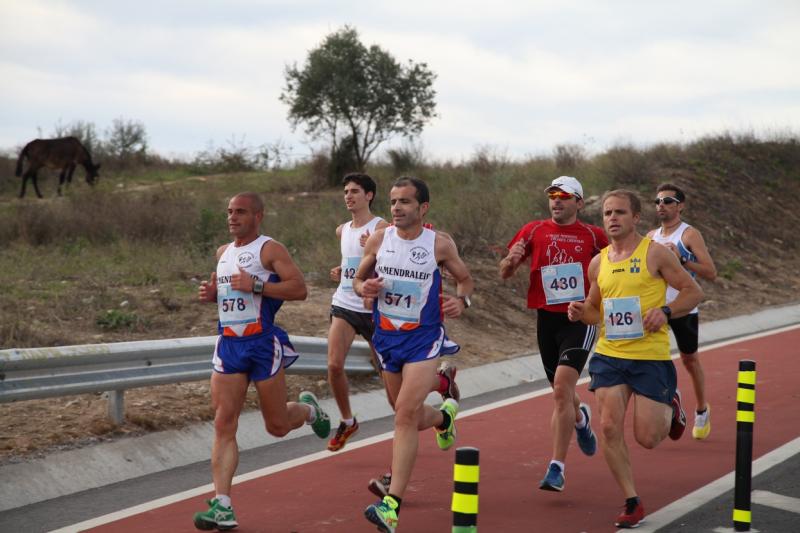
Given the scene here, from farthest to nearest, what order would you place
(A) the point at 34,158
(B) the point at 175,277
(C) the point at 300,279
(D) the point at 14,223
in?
(A) the point at 34,158, (D) the point at 14,223, (B) the point at 175,277, (C) the point at 300,279

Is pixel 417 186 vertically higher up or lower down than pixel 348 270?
higher up

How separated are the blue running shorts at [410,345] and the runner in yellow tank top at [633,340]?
1000 millimetres

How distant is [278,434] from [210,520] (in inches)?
42.5

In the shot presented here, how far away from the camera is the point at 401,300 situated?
741cm

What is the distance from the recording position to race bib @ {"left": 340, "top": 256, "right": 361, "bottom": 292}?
9.64 meters

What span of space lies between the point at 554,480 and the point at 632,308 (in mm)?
1355

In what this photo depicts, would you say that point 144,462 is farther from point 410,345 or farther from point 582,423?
point 582,423

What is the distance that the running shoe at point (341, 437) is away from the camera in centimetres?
904

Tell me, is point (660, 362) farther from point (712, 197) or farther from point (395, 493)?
point (712, 197)

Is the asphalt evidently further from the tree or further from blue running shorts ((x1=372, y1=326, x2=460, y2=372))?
the tree

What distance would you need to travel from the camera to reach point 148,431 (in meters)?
9.29

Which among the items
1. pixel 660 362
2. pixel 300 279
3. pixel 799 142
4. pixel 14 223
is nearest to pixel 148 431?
pixel 300 279

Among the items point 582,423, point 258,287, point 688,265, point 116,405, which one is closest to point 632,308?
point 582,423

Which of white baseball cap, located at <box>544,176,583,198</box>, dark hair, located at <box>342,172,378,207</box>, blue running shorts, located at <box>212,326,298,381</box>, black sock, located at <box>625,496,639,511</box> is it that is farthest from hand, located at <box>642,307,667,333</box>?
dark hair, located at <box>342,172,378,207</box>
